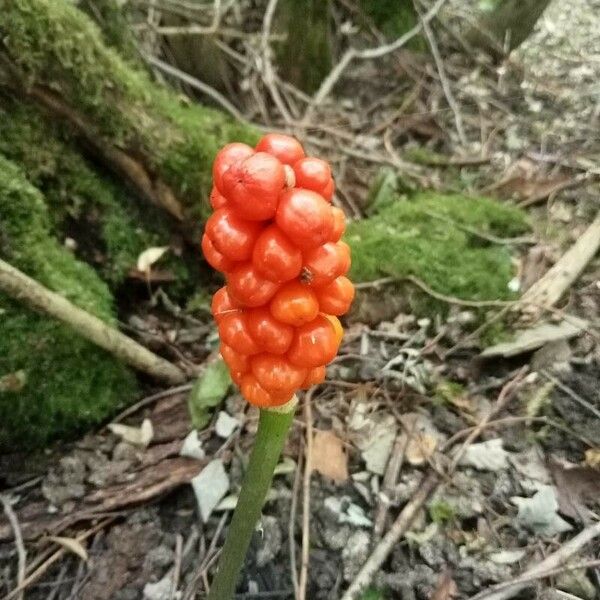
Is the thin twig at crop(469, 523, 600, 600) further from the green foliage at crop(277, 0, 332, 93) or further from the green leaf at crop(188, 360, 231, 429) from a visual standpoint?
the green foliage at crop(277, 0, 332, 93)

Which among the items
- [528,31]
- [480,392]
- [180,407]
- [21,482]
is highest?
[528,31]

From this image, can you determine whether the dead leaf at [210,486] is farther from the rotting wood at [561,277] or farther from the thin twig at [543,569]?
the rotting wood at [561,277]

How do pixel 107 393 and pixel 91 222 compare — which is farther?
pixel 91 222

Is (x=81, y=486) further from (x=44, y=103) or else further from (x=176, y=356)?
(x=44, y=103)

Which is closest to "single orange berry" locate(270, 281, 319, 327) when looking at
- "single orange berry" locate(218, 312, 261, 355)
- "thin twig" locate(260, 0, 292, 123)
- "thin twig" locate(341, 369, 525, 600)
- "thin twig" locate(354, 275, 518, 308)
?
"single orange berry" locate(218, 312, 261, 355)

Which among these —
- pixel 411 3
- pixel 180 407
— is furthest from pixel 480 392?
pixel 411 3

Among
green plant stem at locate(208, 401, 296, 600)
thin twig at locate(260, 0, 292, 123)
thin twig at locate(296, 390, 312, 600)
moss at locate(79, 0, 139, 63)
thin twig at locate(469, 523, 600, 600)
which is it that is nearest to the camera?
green plant stem at locate(208, 401, 296, 600)
